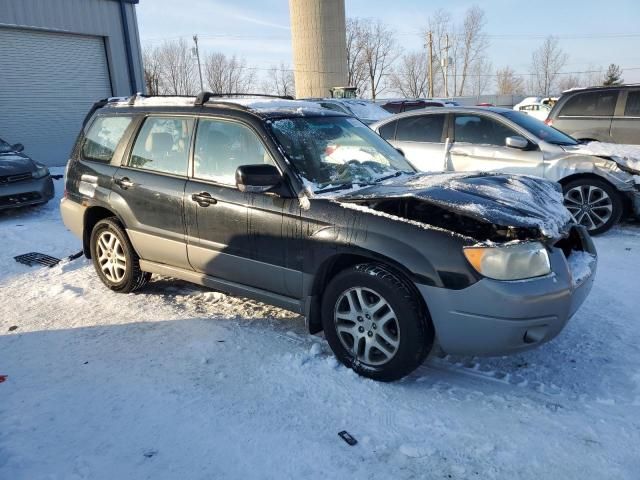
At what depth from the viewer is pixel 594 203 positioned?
6602 millimetres

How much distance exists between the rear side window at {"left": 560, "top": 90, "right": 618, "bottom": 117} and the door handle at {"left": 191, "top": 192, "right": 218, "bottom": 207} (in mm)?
7395

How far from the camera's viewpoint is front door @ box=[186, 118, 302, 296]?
3.63 meters

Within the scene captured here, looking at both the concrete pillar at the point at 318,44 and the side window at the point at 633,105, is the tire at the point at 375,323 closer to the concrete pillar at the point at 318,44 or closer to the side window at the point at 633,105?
the side window at the point at 633,105

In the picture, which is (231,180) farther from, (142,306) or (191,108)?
(142,306)

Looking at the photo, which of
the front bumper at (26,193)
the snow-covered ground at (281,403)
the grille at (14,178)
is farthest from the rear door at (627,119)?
the grille at (14,178)

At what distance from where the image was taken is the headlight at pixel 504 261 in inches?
112

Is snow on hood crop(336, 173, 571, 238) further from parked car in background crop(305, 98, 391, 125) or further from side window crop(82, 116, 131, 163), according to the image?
parked car in background crop(305, 98, 391, 125)

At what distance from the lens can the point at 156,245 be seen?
4445 mm

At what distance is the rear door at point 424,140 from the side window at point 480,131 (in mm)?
249

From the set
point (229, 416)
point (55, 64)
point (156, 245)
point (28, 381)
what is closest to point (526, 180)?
point (229, 416)

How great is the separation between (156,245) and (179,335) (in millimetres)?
891

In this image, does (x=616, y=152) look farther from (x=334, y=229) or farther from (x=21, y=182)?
(x=21, y=182)

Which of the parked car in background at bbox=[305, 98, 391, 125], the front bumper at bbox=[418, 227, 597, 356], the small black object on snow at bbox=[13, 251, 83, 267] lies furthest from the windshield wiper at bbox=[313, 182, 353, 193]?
the parked car in background at bbox=[305, 98, 391, 125]

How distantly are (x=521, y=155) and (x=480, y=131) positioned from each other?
2.33 feet
